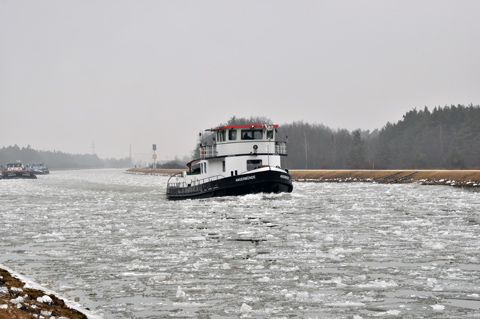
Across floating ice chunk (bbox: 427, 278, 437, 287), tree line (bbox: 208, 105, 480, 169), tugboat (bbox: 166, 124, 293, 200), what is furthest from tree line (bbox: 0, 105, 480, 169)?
floating ice chunk (bbox: 427, 278, 437, 287)

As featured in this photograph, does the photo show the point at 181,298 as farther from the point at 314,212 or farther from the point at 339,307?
the point at 314,212

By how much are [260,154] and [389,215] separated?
596 inches

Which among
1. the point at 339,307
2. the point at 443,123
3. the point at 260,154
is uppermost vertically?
the point at 443,123

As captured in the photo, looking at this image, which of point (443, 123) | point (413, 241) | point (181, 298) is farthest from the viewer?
point (443, 123)

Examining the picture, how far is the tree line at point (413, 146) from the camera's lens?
91500 millimetres

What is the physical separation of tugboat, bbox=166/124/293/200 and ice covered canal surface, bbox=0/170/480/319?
36.3ft

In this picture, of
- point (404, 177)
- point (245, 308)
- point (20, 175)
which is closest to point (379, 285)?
point (245, 308)

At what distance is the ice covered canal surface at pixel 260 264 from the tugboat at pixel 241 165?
36.3ft

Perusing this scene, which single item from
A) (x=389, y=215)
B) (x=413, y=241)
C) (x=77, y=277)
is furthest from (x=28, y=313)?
(x=389, y=215)

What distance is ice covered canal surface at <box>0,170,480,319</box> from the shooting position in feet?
31.6

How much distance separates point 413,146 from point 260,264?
101183 mm

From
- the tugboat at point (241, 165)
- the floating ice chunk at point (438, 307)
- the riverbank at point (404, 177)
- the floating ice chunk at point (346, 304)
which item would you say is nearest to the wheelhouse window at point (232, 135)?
the tugboat at point (241, 165)

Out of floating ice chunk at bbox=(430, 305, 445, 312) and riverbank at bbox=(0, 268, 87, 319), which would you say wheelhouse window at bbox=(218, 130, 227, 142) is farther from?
floating ice chunk at bbox=(430, 305, 445, 312)

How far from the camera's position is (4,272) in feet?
38.7
